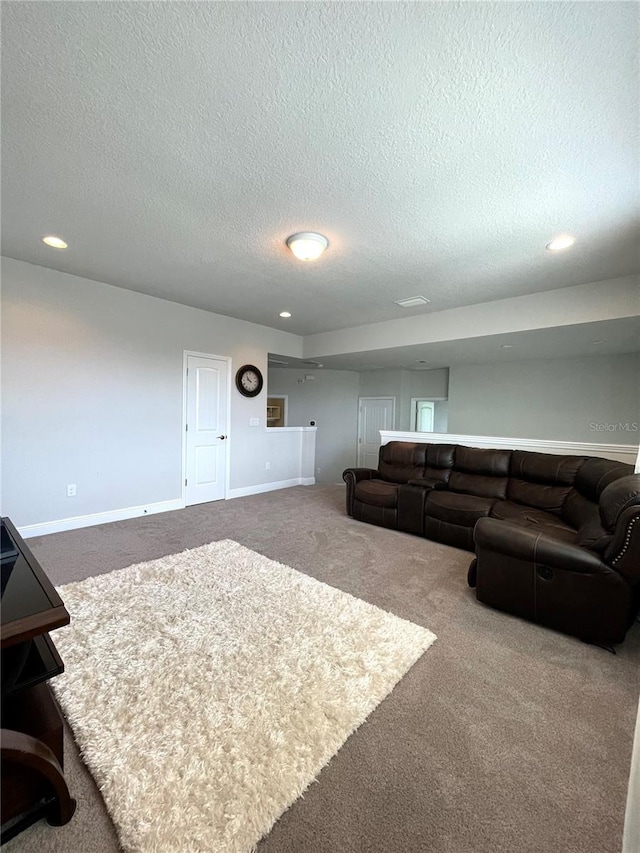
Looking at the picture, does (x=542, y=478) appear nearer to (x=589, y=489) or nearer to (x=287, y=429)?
(x=589, y=489)

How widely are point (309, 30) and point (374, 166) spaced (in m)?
0.72

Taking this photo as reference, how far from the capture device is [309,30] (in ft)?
3.85

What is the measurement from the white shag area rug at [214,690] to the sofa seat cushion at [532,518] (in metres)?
1.35

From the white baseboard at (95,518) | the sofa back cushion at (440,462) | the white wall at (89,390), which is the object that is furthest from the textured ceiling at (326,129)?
the white baseboard at (95,518)

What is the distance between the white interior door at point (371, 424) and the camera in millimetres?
7676

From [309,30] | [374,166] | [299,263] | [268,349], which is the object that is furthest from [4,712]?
[268,349]

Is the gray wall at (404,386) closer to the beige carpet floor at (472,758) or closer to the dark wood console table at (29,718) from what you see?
the beige carpet floor at (472,758)

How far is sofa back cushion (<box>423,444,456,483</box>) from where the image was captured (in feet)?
13.8

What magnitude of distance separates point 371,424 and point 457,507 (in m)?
4.53

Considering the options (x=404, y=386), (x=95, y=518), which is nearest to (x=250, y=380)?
(x=95, y=518)

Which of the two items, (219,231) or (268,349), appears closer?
(219,231)

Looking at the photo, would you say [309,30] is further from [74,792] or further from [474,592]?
[474,592]

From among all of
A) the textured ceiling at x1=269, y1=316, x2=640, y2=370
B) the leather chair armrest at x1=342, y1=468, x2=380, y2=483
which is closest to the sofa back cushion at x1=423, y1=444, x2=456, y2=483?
the leather chair armrest at x1=342, y1=468, x2=380, y2=483

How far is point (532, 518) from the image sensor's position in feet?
9.89
